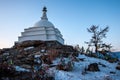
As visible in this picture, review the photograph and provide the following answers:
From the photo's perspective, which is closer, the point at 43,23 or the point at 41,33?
the point at 41,33

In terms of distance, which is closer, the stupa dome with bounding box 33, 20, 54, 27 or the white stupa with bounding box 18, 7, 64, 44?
the white stupa with bounding box 18, 7, 64, 44

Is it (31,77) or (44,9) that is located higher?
(44,9)

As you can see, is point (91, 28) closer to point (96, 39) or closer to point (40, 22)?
point (96, 39)

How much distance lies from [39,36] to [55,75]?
70.2ft

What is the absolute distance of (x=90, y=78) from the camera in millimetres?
9727

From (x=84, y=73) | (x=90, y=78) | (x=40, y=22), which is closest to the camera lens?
(x=90, y=78)

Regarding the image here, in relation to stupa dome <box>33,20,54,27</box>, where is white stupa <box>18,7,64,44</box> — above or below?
below

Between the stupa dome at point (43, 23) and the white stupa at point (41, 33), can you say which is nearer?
the white stupa at point (41, 33)

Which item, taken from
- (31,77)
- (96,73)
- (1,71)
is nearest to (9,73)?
(1,71)

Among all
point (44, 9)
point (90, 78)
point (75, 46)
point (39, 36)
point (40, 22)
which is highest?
point (44, 9)

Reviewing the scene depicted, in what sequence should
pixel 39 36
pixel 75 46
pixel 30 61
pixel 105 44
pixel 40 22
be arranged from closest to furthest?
pixel 30 61 → pixel 75 46 → pixel 105 44 → pixel 39 36 → pixel 40 22

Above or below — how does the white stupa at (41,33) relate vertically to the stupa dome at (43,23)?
below

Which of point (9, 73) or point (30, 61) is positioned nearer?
point (9, 73)

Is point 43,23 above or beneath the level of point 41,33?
above
